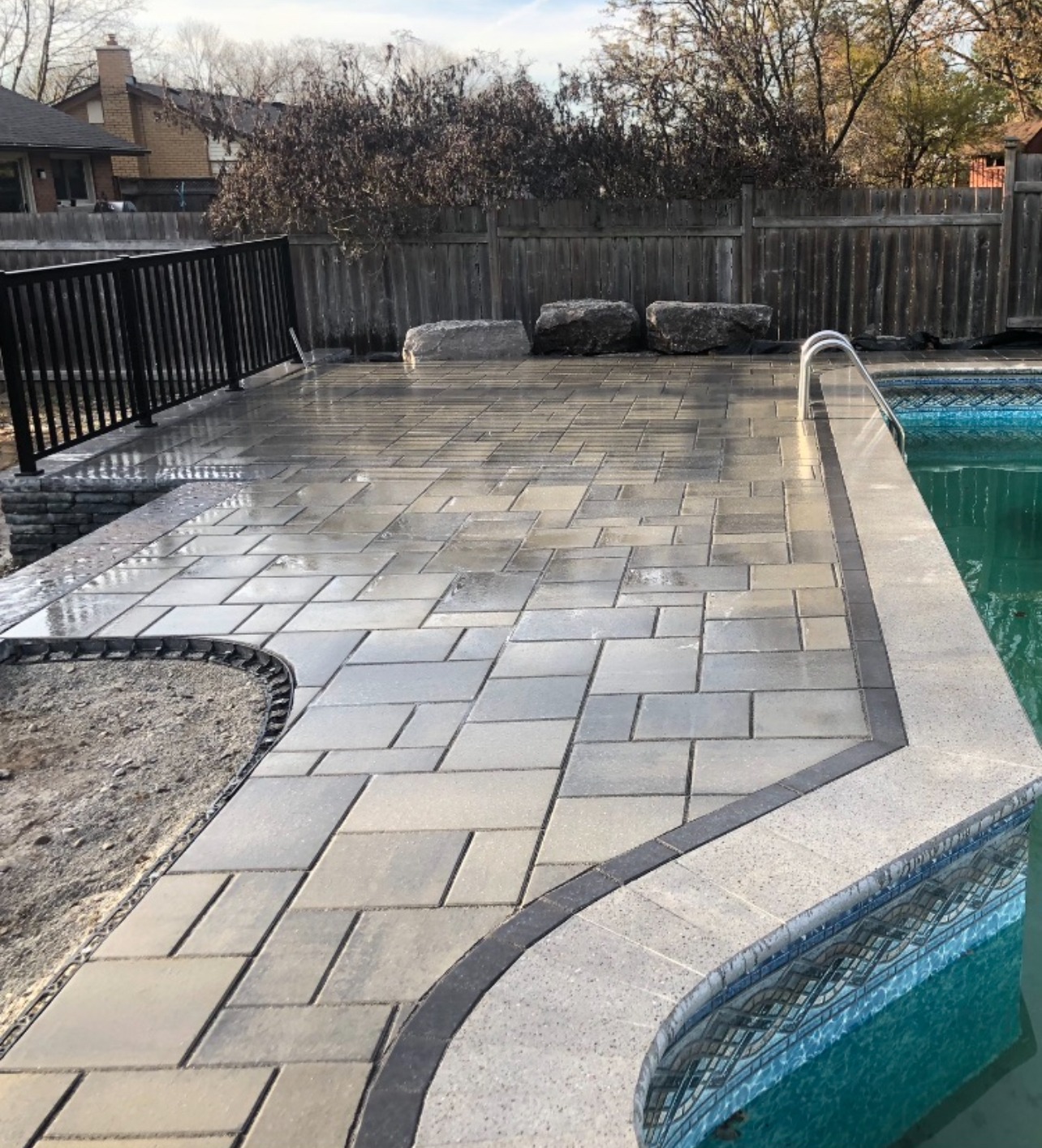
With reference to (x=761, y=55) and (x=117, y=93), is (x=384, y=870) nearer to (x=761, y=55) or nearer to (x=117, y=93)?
(x=761, y=55)

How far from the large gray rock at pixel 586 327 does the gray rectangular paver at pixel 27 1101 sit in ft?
30.1

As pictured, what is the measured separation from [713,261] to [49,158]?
22.3m

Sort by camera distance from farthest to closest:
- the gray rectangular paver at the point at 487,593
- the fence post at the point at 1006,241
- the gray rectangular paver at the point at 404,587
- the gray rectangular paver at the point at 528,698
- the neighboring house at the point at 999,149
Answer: the neighboring house at the point at 999,149 < the fence post at the point at 1006,241 < the gray rectangular paver at the point at 404,587 < the gray rectangular paver at the point at 487,593 < the gray rectangular paver at the point at 528,698

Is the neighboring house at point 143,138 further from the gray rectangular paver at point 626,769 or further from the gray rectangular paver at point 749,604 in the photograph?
the gray rectangular paver at point 626,769

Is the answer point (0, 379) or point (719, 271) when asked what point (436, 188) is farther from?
point (0, 379)

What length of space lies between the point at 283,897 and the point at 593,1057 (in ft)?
2.77

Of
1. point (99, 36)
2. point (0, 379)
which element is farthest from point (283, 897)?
point (99, 36)

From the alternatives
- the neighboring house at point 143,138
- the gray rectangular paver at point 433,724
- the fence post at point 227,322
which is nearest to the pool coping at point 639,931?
the gray rectangular paver at point 433,724

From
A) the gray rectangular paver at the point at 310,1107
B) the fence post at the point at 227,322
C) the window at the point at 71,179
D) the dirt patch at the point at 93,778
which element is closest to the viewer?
the gray rectangular paver at the point at 310,1107

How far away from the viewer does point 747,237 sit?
1091cm

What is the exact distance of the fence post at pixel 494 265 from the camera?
36.5 feet

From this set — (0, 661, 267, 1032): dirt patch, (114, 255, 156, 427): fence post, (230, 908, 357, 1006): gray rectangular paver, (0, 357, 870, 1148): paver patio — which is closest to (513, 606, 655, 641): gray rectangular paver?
(0, 357, 870, 1148): paver patio

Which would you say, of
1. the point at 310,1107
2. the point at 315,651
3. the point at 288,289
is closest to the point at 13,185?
the point at 288,289

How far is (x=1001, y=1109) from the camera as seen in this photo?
2660 millimetres
